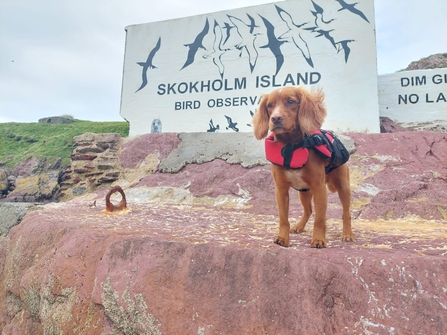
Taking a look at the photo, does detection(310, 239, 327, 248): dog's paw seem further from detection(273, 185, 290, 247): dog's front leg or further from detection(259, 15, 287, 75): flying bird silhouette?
detection(259, 15, 287, 75): flying bird silhouette

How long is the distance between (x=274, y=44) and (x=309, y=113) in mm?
7250

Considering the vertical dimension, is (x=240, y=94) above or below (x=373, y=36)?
below

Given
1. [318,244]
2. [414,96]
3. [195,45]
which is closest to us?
[318,244]

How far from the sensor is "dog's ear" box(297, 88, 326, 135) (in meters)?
2.58

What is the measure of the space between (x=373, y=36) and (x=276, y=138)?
7.20 meters

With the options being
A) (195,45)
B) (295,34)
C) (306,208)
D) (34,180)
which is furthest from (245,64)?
(306,208)

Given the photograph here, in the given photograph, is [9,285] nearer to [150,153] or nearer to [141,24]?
[150,153]

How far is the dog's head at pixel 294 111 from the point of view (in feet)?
8.44

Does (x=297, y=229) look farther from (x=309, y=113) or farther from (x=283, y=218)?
(x=309, y=113)

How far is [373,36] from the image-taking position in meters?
8.46

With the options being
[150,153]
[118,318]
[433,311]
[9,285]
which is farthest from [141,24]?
[433,311]

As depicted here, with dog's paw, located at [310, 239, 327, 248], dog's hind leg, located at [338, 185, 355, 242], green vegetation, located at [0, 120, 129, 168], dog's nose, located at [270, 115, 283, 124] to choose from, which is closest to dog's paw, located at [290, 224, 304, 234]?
dog's hind leg, located at [338, 185, 355, 242]

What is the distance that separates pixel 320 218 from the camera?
259 centimetres

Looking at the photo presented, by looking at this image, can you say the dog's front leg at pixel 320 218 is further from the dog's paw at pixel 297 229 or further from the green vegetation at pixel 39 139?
the green vegetation at pixel 39 139
